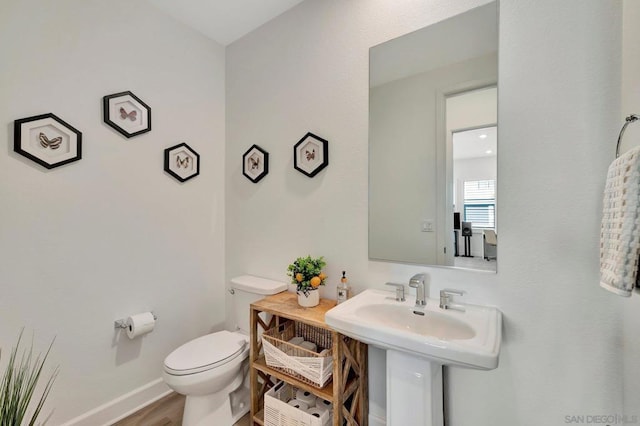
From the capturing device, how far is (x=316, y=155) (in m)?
1.67

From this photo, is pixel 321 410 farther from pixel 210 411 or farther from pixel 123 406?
pixel 123 406

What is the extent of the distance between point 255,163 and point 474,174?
1.48m

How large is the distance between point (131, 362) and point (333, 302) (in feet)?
4.58

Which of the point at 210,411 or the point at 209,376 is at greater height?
the point at 209,376

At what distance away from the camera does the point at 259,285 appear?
1777 mm

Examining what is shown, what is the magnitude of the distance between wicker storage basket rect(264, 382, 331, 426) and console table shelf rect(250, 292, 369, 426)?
0.10 metres

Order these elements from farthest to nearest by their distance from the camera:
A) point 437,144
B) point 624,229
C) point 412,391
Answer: point 437,144 < point 412,391 < point 624,229

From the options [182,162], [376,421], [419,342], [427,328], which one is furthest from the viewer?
[182,162]

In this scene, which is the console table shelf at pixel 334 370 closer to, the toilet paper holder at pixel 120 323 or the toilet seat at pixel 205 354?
the toilet seat at pixel 205 354

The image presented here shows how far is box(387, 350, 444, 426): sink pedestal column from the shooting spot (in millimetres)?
1034

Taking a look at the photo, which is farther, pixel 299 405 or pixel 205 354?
pixel 205 354

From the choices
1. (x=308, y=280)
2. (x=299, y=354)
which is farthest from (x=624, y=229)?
(x=299, y=354)

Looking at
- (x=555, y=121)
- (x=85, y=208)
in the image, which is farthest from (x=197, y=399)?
(x=555, y=121)

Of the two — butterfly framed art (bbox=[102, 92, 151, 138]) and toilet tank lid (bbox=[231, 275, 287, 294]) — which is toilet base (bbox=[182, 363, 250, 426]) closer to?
toilet tank lid (bbox=[231, 275, 287, 294])
